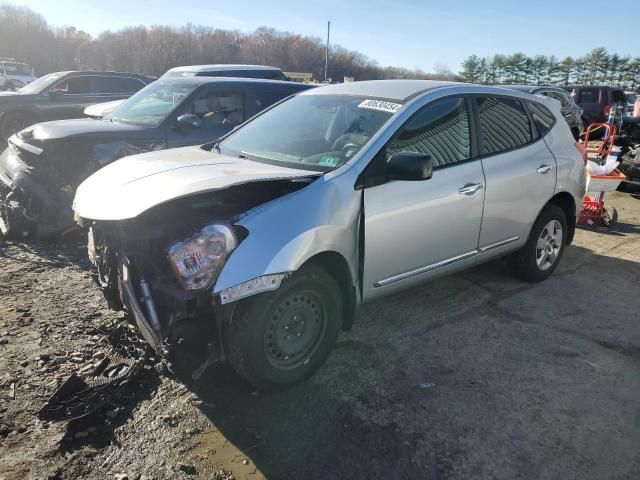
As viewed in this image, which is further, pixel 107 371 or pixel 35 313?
pixel 35 313

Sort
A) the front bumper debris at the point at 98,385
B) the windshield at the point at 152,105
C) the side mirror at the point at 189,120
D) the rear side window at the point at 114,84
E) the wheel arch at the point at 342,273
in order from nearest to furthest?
the front bumper debris at the point at 98,385 < the wheel arch at the point at 342,273 < the side mirror at the point at 189,120 < the windshield at the point at 152,105 < the rear side window at the point at 114,84

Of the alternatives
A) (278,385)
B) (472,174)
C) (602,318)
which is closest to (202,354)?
(278,385)

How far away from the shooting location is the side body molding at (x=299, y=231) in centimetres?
262

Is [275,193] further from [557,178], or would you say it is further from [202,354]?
[557,178]

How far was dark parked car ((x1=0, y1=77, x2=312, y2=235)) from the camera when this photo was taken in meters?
5.35

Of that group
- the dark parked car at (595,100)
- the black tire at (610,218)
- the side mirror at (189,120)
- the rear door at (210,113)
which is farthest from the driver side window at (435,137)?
the dark parked car at (595,100)

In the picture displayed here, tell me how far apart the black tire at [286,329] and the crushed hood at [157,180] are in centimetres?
65

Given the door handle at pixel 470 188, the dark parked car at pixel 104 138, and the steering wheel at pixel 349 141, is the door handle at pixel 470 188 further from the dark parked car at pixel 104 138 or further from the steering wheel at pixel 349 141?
the dark parked car at pixel 104 138

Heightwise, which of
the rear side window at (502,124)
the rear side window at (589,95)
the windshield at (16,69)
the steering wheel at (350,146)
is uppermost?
the windshield at (16,69)

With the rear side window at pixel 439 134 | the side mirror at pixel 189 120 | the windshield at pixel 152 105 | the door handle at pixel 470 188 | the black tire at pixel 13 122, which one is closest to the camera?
the rear side window at pixel 439 134

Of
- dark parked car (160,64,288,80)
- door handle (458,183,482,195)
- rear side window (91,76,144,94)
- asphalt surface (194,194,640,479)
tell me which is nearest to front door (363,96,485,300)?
door handle (458,183,482,195)

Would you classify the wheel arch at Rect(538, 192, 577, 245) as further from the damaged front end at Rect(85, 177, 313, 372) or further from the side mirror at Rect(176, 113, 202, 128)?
the side mirror at Rect(176, 113, 202, 128)

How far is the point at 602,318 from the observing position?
166 inches

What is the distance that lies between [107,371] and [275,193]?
1562mm
